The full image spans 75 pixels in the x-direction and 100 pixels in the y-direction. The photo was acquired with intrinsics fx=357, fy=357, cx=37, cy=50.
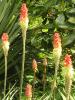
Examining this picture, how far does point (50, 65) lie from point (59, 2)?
0.78m

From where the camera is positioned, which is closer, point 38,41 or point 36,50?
point 38,41

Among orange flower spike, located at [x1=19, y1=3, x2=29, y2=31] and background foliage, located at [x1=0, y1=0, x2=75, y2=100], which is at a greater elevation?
background foliage, located at [x1=0, y1=0, x2=75, y2=100]

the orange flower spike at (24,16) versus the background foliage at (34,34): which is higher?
the background foliage at (34,34)

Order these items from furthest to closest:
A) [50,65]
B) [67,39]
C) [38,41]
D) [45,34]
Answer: [50,65] < [45,34] < [38,41] < [67,39]

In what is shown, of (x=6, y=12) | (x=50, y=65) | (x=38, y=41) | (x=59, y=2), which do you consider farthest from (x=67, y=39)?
(x=6, y=12)

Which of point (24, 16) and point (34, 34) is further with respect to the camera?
point (34, 34)

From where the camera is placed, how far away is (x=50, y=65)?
165 inches

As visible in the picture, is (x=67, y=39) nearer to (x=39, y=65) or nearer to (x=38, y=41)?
(x=38, y=41)

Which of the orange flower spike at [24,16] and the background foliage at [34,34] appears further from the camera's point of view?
the background foliage at [34,34]

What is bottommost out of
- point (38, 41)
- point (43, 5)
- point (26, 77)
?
point (26, 77)

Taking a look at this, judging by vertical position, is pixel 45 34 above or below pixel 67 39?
above

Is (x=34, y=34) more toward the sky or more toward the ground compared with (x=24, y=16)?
more toward the sky

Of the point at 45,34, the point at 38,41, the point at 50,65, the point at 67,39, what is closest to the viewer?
the point at 67,39

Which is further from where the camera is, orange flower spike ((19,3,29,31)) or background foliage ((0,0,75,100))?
background foliage ((0,0,75,100))
